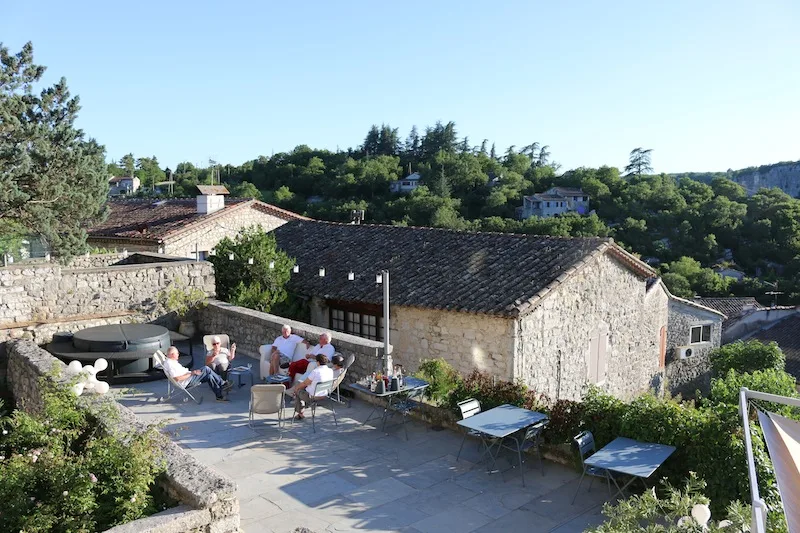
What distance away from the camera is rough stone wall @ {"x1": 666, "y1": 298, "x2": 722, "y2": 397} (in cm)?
2758

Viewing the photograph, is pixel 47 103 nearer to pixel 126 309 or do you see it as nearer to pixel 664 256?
pixel 126 309

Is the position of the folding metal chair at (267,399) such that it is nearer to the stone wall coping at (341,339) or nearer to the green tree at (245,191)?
the stone wall coping at (341,339)

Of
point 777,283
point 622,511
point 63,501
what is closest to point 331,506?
point 63,501

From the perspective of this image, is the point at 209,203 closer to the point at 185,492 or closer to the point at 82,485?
the point at 82,485

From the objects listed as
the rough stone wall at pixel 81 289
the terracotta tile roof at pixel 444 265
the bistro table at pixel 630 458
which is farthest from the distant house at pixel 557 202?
the bistro table at pixel 630 458

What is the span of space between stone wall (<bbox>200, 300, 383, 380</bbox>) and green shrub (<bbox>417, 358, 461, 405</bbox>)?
2.51 ft

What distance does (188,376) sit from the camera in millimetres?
9359

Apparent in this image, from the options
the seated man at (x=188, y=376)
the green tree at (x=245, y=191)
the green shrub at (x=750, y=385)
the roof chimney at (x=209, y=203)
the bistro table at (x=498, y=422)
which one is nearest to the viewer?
the bistro table at (x=498, y=422)

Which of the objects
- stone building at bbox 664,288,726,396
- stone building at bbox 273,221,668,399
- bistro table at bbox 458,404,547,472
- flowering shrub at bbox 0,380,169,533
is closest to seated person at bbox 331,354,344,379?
bistro table at bbox 458,404,547,472

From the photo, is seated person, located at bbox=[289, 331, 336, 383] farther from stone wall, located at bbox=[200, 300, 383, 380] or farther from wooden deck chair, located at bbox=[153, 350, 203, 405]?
wooden deck chair, located at bbox=[153, 350, 203, 405]

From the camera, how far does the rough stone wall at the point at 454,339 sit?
43.5 feet

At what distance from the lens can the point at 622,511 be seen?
4.53 m

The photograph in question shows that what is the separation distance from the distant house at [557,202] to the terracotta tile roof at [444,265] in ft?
163

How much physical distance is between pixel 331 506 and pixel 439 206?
177 feet
